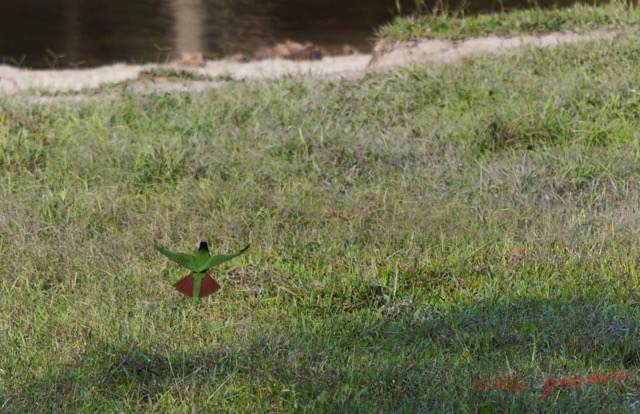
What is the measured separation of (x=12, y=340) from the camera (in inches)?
127

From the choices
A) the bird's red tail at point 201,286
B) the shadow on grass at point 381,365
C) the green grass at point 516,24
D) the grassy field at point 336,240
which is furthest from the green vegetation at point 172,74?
the shadow on grass at point 381,365

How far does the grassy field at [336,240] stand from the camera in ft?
9.53

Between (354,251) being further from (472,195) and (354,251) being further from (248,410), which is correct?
(248,410)

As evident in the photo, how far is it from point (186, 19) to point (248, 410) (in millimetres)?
8214

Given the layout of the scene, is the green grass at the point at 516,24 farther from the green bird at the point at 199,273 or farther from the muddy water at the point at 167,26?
the green bird at the point at 199,273

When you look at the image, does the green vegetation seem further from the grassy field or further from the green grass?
the green grass

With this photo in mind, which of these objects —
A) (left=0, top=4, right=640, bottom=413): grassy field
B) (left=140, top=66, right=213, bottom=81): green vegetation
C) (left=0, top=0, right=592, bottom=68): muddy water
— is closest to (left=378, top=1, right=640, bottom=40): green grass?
(left=0, top=4, right=640, bottom=413): grassy field

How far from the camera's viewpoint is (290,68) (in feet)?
26.4

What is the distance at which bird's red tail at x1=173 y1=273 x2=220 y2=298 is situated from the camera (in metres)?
3.38

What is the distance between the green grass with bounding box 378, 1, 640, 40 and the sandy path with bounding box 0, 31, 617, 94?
10 centimetres

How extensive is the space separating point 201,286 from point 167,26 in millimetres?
7247

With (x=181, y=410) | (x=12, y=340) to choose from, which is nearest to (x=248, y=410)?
(x=181, y=410)

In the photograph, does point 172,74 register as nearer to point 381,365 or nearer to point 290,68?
point 290,68

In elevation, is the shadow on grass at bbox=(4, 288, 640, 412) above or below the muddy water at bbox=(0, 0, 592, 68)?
below
